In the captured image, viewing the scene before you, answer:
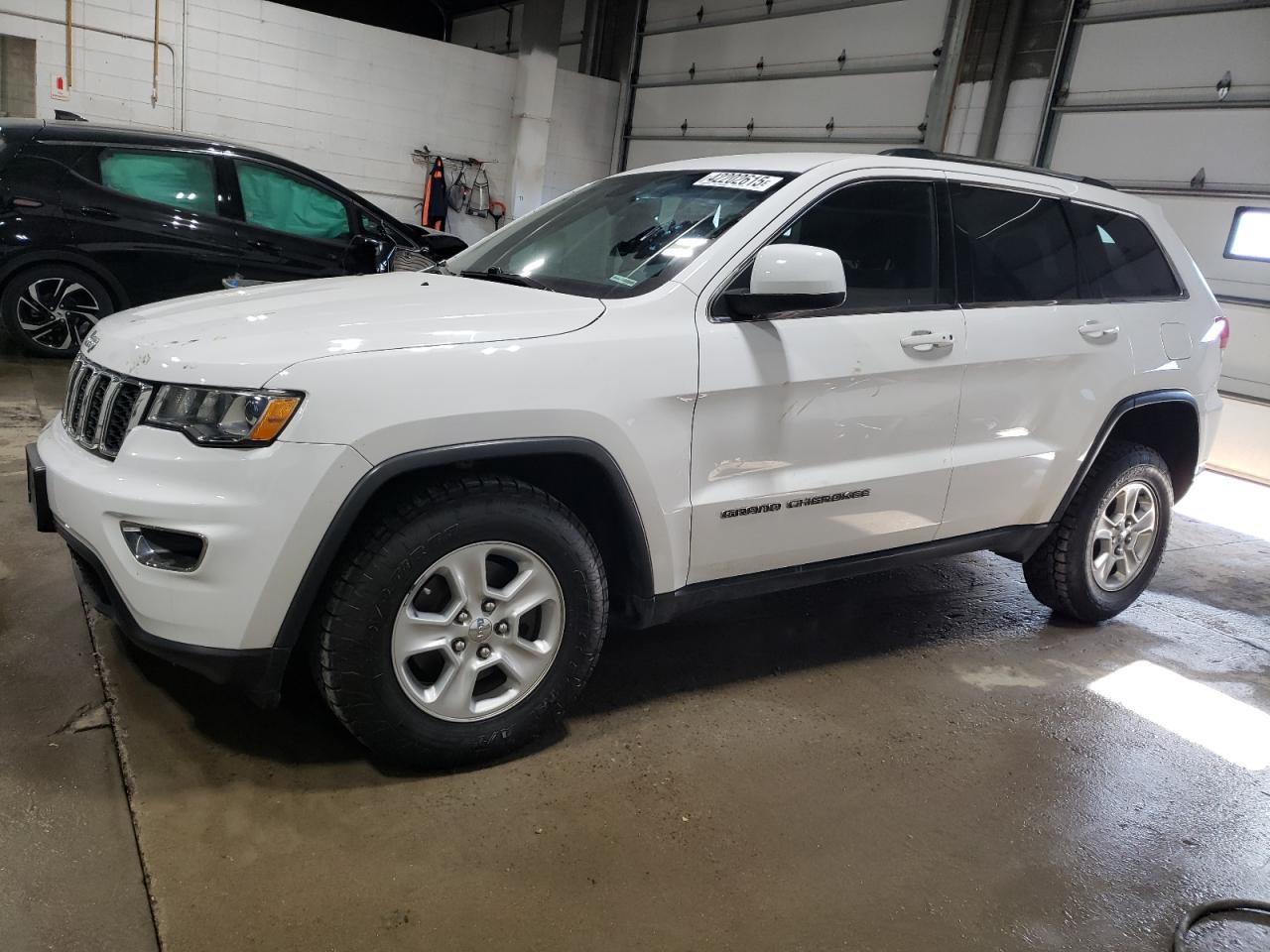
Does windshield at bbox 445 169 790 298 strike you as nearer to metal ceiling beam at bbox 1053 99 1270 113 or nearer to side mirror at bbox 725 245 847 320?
side mirror at bbox 725 245 847 320

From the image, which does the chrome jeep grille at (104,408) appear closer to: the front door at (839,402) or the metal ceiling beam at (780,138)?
the front door at (839,402)

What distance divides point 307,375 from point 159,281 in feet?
15.9

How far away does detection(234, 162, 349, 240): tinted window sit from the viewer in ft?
20.6

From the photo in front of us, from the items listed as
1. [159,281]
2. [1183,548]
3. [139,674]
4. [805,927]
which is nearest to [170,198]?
[159,281]

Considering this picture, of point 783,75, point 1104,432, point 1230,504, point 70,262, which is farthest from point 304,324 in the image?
point 783,75

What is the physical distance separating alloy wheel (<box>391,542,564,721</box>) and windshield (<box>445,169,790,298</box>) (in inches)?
30.8

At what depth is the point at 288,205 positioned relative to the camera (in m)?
6.45

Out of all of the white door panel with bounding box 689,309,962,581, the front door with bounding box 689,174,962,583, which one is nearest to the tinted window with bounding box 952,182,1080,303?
the front door with bounding box 689,174,962,583

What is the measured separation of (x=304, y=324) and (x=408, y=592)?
0.66 meters

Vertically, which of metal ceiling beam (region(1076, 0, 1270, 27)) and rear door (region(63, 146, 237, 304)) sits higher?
metal ceiling beam (region(1076, 0, 1270, 27))

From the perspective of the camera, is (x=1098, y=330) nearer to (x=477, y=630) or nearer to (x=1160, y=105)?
(x=477, y=630)

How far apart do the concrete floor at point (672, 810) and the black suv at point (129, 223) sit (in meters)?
3.16

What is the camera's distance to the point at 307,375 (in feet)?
6.59

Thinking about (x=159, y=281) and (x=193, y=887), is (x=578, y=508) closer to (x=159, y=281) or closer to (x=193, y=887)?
(x=193, y=887)
